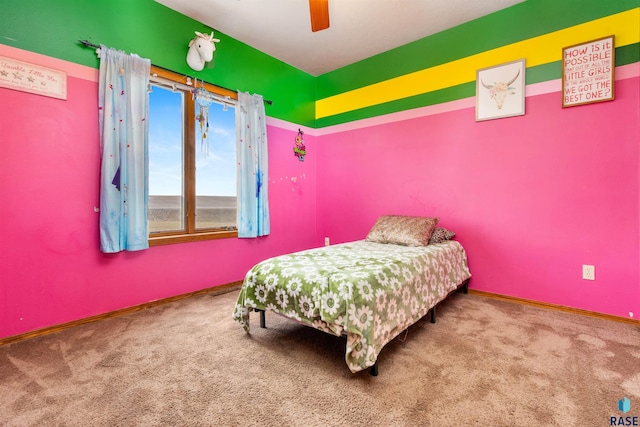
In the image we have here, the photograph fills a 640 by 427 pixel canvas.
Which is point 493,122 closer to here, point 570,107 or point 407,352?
point 570,107

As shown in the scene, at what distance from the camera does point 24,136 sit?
197cm

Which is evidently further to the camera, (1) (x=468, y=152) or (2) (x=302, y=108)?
(2) (x=302, y=108)

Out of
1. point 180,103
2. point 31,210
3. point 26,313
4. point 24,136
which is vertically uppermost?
point 180,103

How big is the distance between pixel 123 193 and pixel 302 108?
8.31ft

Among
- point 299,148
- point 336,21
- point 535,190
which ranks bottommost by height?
point 535,190

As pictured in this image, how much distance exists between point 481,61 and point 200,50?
108 inches

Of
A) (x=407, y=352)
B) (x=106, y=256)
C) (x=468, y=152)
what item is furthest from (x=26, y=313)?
(x=468, y=152)

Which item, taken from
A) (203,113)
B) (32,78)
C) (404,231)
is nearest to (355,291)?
(404,231)

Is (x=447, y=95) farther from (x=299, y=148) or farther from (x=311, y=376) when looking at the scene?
(x=311, y=376)

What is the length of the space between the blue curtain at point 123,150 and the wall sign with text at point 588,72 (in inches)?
140

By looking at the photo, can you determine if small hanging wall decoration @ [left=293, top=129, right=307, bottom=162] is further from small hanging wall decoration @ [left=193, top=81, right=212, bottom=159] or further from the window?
small hanging wall decoration @ [left=193, top=81, right=212, bottom=159]

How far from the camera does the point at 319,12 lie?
1789mm

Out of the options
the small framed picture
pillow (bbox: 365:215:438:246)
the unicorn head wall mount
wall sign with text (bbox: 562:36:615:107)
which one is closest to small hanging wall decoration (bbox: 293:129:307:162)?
the unicorn head wall mount

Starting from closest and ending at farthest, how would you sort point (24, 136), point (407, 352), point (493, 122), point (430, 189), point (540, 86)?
1. point (407, 352)
2. point (24, 136)
3. point (540, 86)
4. point (493, 122)
5. point (430, 189)
